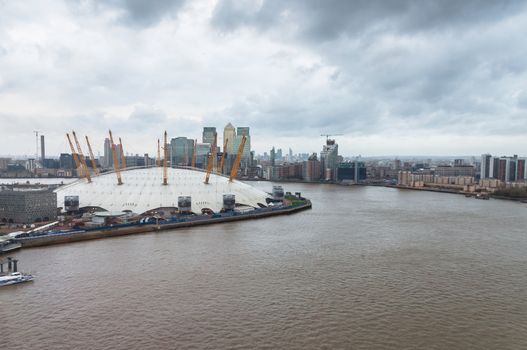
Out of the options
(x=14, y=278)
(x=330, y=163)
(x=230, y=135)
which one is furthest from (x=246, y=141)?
(x=14, y=278)

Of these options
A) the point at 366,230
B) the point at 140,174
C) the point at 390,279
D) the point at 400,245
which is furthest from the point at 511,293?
the point at 140,174

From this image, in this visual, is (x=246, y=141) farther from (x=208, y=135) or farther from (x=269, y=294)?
(x=269, y=294)

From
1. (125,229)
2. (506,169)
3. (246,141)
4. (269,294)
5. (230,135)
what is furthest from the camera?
(230,135)

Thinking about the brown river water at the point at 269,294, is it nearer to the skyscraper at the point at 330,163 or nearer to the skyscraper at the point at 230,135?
the skyscraper at the point at 330,163

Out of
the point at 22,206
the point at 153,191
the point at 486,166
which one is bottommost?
the point at 22,206

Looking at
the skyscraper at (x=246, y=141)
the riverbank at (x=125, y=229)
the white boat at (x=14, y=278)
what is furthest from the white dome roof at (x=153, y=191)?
the skyscraper at (x=246, y=141)

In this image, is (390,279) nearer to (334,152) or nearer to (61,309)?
(61,309)

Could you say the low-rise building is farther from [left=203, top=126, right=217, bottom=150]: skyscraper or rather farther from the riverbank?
[left=203, top=126, right=217, bottom=150]: skyscraper
